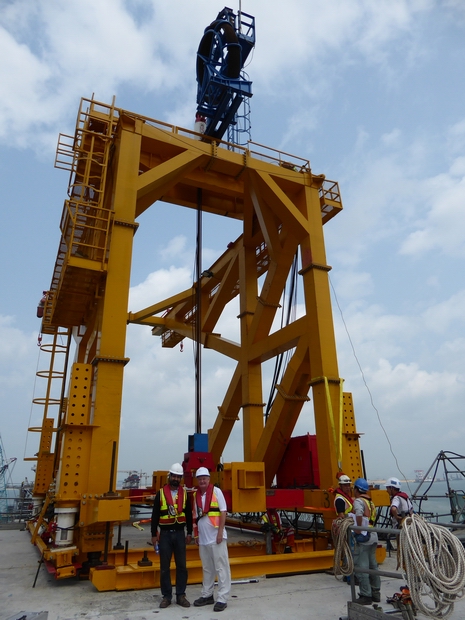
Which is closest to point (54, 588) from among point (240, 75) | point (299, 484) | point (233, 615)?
point (233, 615)

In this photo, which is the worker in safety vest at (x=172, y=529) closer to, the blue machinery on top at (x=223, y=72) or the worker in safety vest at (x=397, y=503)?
the worker in safety vest at (x=397, y=503)

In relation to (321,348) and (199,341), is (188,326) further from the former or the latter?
(321,348)

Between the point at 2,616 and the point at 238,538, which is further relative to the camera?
the point at 238,538

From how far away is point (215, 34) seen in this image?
531 inches

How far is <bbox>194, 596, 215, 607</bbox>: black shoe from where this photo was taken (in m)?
5.39

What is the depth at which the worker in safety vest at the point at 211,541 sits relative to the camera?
5.46 metres

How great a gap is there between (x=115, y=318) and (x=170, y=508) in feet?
13.1

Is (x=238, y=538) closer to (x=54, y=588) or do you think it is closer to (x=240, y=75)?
(x=54, y=588)

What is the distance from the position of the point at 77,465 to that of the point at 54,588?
5.80ft

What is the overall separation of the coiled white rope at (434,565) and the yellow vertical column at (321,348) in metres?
5.00

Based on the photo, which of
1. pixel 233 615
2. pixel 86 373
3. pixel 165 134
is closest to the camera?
pixel 233 615

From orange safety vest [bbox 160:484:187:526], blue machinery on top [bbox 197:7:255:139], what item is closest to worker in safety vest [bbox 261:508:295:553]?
orange safety vest [bbox 160:484:187:526]

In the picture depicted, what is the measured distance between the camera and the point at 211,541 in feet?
18.5

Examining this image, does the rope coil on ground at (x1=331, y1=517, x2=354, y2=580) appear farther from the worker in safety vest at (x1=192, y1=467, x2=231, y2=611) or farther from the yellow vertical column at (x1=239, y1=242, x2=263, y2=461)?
the yellow vertical column at (x1=239, y1=242, x2=263, y2=461)
